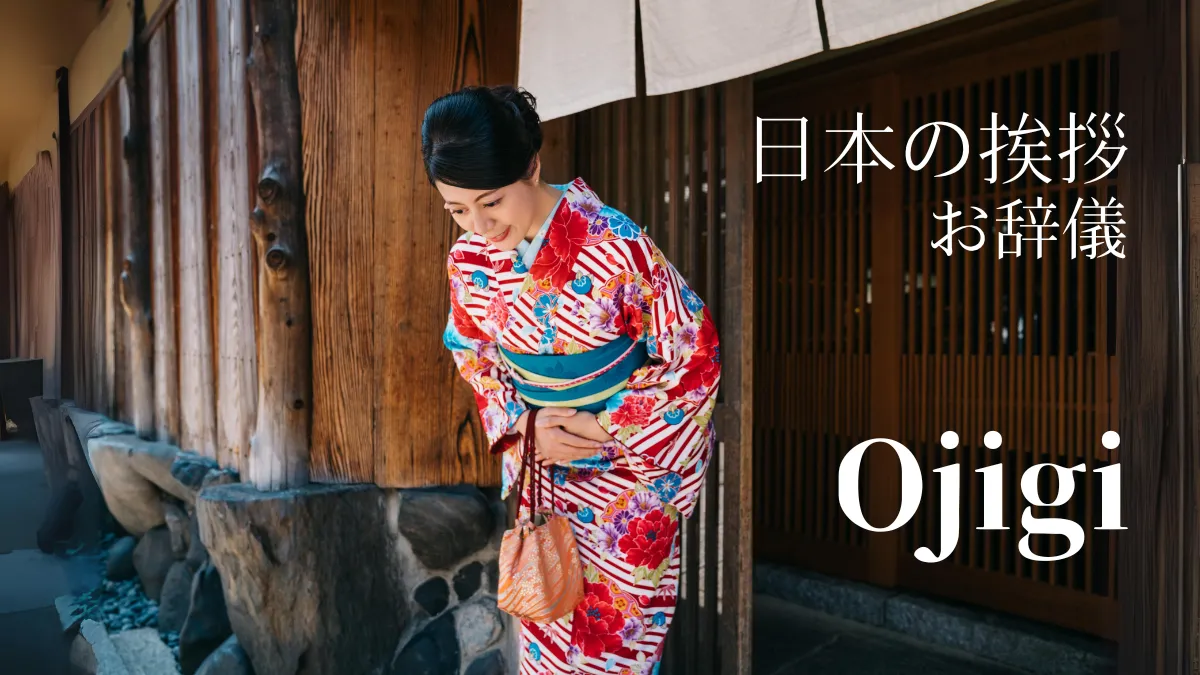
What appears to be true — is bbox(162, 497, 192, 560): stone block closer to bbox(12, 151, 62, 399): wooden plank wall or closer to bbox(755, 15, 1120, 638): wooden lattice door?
bbox(12, 151, 62, 399): wooden plank wall

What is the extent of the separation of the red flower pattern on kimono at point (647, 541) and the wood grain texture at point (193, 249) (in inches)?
156

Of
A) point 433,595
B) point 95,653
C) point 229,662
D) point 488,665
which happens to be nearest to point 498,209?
point 433,595

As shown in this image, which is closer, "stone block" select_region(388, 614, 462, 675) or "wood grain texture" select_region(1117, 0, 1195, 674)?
"wood grain texture" select_region(1117, 0, 1195, 674)

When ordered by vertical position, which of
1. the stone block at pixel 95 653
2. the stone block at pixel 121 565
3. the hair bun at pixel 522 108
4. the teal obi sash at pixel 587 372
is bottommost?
the stone block at pixel 95 653

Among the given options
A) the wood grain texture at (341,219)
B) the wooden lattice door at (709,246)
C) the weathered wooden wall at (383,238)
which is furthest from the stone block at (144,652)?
the wooden lattice door at (709,246)

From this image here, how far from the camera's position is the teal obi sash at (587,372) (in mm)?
2578

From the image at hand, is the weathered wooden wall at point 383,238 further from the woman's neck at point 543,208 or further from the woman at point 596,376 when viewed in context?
the woman's neck at point 543,208

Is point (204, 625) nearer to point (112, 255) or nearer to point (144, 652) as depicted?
point (144, 652)

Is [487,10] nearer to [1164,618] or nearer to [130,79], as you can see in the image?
[1164,618]

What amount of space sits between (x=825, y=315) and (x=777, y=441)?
1046mm

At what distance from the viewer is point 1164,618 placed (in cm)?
290

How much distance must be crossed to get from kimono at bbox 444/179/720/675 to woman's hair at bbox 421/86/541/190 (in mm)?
300

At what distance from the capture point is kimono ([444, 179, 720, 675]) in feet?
8.24

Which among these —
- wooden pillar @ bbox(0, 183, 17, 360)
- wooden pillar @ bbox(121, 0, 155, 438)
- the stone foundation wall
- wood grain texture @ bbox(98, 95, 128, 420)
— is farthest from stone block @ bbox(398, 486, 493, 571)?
wood grain texture @ bbox(98, 95, 128, 420)
